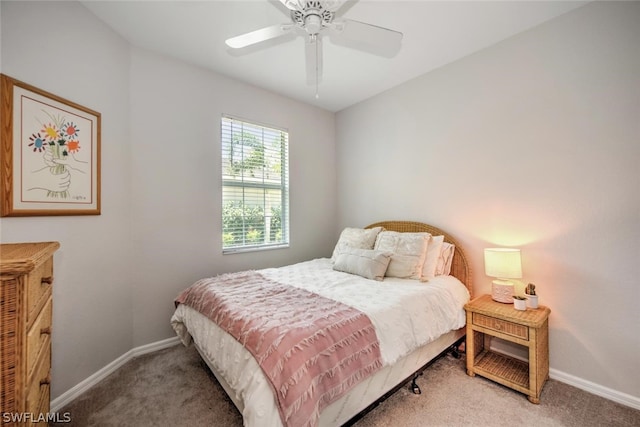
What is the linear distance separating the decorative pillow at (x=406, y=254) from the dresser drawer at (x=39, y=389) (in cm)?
232

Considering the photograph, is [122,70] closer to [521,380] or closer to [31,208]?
[31,208]

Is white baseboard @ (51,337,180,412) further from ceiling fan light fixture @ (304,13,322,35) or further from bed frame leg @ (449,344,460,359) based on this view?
ceiling fan light fixture @ (304,13,322,35)

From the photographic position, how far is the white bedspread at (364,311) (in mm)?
1256

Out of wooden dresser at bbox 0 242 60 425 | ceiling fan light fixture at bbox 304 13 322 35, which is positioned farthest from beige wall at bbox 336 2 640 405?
wooden dresser at bbox 0 242 60 425

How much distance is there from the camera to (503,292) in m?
Result: 2.18

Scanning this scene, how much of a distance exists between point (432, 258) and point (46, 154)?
10.3ft

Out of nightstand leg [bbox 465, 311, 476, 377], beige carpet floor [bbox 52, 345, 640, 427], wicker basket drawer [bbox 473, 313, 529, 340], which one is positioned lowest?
beige carpet floor [bbox 52, 345, 640, 427]

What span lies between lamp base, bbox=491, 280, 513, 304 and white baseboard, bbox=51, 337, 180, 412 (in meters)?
3.02

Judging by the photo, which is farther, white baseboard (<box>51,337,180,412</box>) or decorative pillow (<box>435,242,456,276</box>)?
decorative pillow (<box>435,242,456,276</box>)

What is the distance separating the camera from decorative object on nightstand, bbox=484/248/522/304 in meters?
2.07

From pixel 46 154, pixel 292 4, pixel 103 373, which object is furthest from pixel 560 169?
pixel 103 373

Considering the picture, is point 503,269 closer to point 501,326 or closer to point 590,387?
point 501,326

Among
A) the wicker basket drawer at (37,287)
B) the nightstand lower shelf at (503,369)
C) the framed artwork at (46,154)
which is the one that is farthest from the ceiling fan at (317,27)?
the nightstand lower shelf at (503,369)

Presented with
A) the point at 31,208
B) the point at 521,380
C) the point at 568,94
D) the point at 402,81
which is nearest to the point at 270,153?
the point at 402,81
